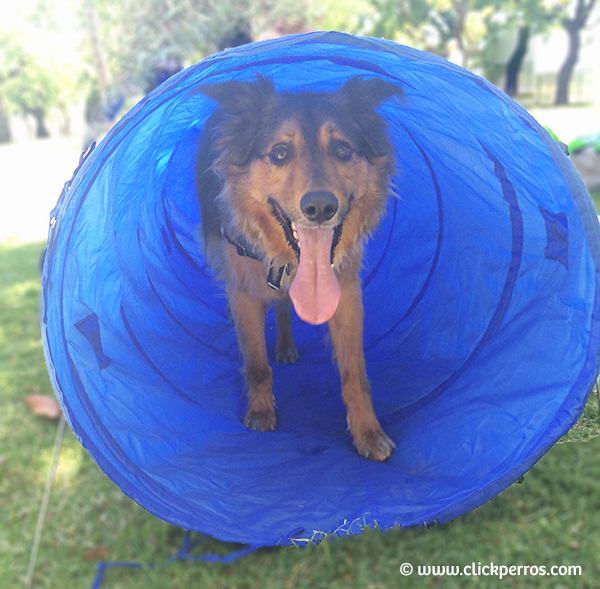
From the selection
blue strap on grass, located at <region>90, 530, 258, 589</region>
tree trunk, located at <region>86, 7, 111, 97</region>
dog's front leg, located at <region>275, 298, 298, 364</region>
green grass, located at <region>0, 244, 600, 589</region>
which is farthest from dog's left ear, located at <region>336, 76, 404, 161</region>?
tree trunk, located at <region>86, 7, 111, 97</region>

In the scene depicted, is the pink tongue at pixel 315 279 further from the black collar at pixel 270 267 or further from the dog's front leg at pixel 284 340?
the dog's front leg at pixel 284 340

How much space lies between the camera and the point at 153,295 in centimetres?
387

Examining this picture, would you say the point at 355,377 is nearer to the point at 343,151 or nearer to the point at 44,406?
the point at 343,151

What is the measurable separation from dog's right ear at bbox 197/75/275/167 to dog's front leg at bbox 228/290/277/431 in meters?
0.86

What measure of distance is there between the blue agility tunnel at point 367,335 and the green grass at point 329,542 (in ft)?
1.46

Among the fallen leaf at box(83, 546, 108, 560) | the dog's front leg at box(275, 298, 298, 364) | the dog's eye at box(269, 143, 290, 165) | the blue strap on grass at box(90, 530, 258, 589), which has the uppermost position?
the dog's eye at box(269, 143, 290, 165)

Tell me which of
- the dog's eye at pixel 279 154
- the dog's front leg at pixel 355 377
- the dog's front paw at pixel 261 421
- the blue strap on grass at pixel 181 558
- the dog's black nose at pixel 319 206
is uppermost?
the dog's eye at pixel 279 154

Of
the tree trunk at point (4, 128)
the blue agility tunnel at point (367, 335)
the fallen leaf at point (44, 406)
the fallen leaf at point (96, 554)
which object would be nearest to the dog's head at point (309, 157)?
the blue agility tunnel at point (367, 335)

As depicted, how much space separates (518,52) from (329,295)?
35362 mm

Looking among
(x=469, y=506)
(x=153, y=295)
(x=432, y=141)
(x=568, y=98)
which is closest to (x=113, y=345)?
(x=153, y=295)

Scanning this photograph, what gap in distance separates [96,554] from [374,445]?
5.74ft

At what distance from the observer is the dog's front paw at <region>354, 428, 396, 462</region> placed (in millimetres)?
2783

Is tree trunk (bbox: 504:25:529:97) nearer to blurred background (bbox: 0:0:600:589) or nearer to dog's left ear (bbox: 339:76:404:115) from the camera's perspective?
blurred background (bbox: 0:0:600:589)

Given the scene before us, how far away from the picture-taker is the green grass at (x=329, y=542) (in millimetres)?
2914
